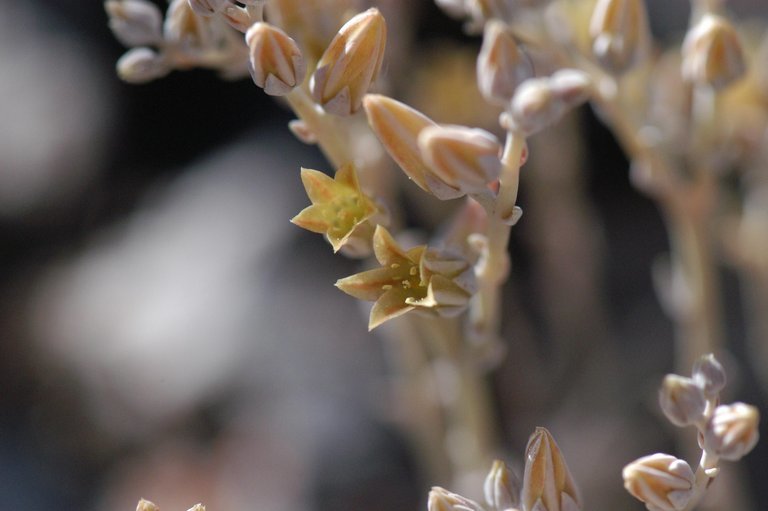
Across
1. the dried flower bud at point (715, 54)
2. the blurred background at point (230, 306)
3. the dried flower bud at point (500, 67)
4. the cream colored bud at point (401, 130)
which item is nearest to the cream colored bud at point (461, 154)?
the cream colored bud at point (401, 130)

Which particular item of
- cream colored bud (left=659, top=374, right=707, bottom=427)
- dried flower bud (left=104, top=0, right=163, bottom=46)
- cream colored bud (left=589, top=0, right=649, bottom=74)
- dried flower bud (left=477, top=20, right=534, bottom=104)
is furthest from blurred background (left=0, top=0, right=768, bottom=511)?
cream colored bud (left=659, top=374, right=707, bottom=427)

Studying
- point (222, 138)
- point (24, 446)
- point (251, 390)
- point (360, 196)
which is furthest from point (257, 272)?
point (360, 196)

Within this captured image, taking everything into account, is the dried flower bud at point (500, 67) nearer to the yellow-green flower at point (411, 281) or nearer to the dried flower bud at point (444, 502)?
the yellow-green flower at point (411, 281)

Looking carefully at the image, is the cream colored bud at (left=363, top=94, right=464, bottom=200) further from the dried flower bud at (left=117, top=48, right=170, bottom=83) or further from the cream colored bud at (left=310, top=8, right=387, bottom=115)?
the dried flower bud at (left=117, top=48, right=170, bottom=83)

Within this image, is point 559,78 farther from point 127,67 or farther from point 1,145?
point 1,145

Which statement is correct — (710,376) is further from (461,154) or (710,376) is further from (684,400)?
(461,154)

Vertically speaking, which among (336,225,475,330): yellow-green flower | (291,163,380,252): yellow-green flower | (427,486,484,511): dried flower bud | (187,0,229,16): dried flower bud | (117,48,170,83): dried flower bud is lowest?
(427,486,484,511): dried flower bud
